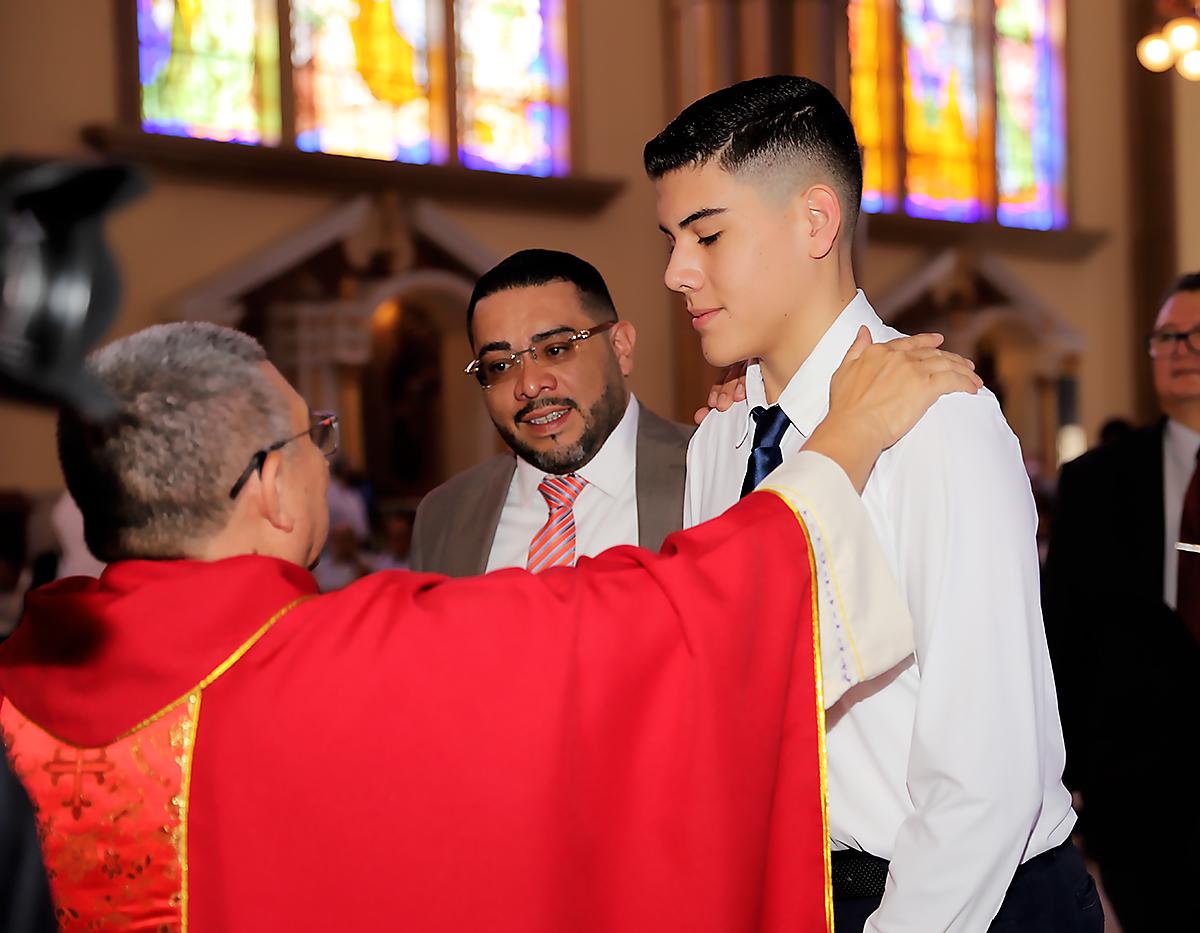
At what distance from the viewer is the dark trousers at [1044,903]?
1.78 meters

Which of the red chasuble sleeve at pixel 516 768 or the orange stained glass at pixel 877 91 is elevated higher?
the orange stained glass at pixel 877 91

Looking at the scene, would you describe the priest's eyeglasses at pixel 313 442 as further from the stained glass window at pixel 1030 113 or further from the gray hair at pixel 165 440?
the stained glass window at pixel 1030 113

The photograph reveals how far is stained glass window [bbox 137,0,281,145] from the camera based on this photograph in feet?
34.6

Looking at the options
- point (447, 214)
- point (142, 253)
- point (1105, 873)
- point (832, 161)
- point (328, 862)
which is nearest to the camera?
point (328, 862)

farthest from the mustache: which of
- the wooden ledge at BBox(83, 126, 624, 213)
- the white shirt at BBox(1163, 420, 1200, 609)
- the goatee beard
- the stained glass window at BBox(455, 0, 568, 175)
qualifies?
the stained glass window at BBox(455, 0, 568, 175)

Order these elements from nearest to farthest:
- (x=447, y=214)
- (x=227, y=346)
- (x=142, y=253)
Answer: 1. (x=227, y=346)
2. (x=142, y=253)
3. (x=447, y=214)

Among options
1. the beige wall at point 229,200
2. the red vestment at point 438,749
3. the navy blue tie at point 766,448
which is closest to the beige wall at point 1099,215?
the beige wall at point 229,200

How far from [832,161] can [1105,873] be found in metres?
2.37

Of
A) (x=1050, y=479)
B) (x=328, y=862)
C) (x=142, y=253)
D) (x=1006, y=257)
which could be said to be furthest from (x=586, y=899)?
(x=1006, y=257)

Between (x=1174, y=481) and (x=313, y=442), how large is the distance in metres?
3.03

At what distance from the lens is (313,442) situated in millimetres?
1863

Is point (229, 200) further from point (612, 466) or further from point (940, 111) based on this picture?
point (612, 466)

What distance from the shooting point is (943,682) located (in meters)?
1.66

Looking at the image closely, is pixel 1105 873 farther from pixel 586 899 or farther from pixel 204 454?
pixel 204 454
